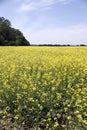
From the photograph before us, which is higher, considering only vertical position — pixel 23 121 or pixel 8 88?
pixel 8 88

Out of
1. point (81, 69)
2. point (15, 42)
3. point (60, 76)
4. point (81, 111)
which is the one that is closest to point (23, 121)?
point (81, 111)

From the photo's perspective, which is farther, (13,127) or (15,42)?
(15,42)

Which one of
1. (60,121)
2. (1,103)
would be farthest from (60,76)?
(60,121)

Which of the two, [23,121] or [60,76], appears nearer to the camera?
[23,121]

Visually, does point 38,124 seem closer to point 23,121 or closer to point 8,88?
point 23,121

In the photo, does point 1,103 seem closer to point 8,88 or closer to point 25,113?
point 8,88

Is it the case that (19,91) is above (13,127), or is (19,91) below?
above

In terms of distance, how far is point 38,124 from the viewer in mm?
6363

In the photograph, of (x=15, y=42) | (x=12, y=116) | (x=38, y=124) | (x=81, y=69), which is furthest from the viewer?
(x=15, y=42)

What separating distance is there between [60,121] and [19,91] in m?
1.34

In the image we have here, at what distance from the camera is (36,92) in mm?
7262

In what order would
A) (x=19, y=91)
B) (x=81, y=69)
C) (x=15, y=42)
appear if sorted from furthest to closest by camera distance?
(x=15, y=42), (x=81, y=69), (x=19, y=91)

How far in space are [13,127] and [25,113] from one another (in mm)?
449

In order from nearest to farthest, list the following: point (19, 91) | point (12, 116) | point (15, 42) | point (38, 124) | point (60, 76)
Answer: point (38, 124) → point (12, 116) → point (19, 91) → point (60, 76) → point (15, 42)
